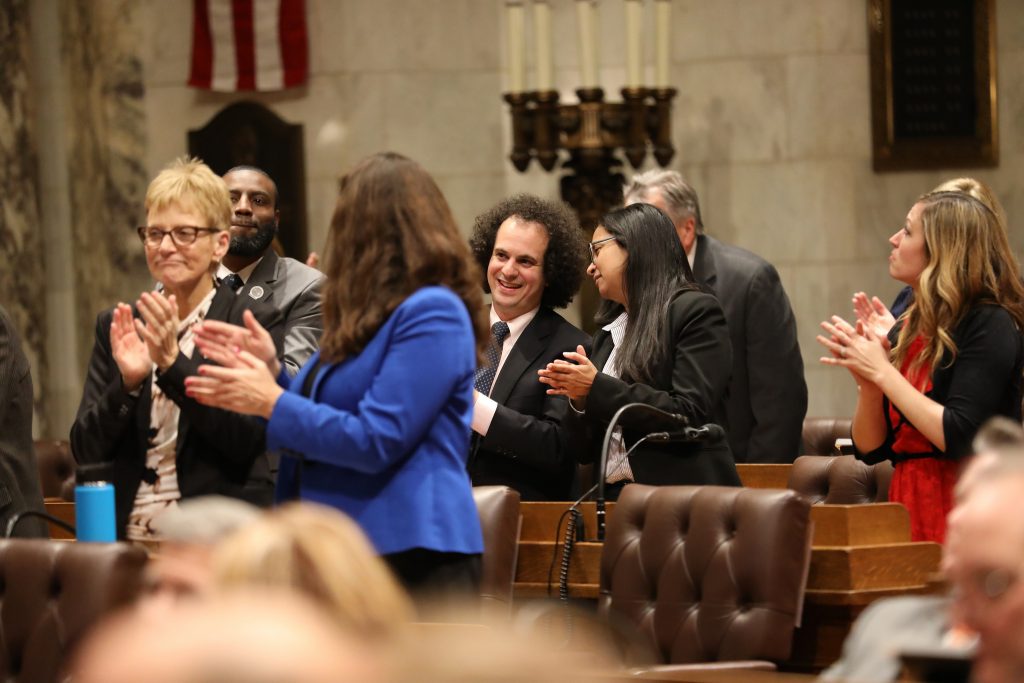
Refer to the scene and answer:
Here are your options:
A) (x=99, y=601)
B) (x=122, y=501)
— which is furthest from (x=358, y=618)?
(x=122, y=501)

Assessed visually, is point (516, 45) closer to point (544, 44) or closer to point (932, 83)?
point (544, 44)

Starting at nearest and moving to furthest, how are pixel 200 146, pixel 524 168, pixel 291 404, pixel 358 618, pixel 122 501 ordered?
1. pixel 358 618
2. pixel 291 404
3. pixel 122 501
4. pixel 524 168
5. pixel 200 146

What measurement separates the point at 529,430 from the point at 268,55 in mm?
4939

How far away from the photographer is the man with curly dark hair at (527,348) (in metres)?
4.41

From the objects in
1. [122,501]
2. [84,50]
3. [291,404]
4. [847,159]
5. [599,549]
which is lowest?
[599,549]

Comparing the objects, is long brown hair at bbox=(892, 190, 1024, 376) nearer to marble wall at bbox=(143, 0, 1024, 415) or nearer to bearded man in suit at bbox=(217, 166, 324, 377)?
bearded man in suit at bbox=(217, 166, 324, 377)

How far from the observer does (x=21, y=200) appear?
28.5 ft

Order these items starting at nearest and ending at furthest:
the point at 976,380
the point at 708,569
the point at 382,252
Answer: the point at 382,252
the point at 708,569
the point at 976,380

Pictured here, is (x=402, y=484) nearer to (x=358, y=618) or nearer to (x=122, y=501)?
(x=122, y=501)

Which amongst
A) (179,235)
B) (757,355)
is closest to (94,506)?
(179,235)

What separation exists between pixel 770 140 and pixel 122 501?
5.76 meters

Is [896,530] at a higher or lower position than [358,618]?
lower

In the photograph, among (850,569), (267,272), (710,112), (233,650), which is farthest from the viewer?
(710,112)

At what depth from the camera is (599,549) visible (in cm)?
411
